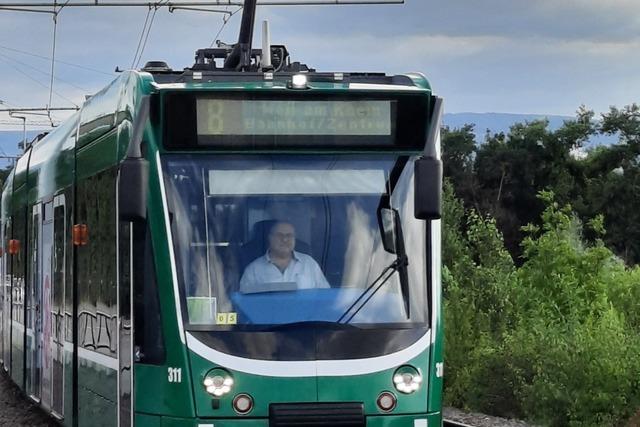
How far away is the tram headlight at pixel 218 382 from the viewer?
9016 millimetres

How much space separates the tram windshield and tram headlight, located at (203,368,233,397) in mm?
308

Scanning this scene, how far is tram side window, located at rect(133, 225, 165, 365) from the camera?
9.20 m

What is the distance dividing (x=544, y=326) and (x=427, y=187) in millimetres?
10302

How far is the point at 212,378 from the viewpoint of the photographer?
9.03 meters

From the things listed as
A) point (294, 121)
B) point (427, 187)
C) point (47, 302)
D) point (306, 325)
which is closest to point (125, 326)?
point (306, 325)

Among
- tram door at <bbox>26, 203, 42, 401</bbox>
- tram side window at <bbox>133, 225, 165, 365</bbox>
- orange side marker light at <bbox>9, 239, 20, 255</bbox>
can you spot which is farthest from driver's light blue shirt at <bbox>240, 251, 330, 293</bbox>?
orange side marker light at <bbox>9, 239, 20, 255</bbox>

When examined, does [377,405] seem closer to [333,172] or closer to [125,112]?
[333,172]

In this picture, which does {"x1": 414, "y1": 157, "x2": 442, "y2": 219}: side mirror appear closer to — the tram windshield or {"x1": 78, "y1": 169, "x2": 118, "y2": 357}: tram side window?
the tram windshield

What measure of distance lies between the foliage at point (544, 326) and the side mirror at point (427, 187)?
835 centimetres

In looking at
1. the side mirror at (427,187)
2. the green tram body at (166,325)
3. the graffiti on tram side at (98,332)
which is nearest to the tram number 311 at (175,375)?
the green tram body at (166,325)

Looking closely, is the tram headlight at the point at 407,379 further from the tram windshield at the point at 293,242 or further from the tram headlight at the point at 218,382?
the tram headlight at the point at 218,382

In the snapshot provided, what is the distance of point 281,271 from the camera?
362 inches

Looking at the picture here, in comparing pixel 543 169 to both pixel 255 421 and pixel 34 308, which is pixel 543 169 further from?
pixel 255 421

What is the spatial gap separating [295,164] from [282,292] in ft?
3.03
